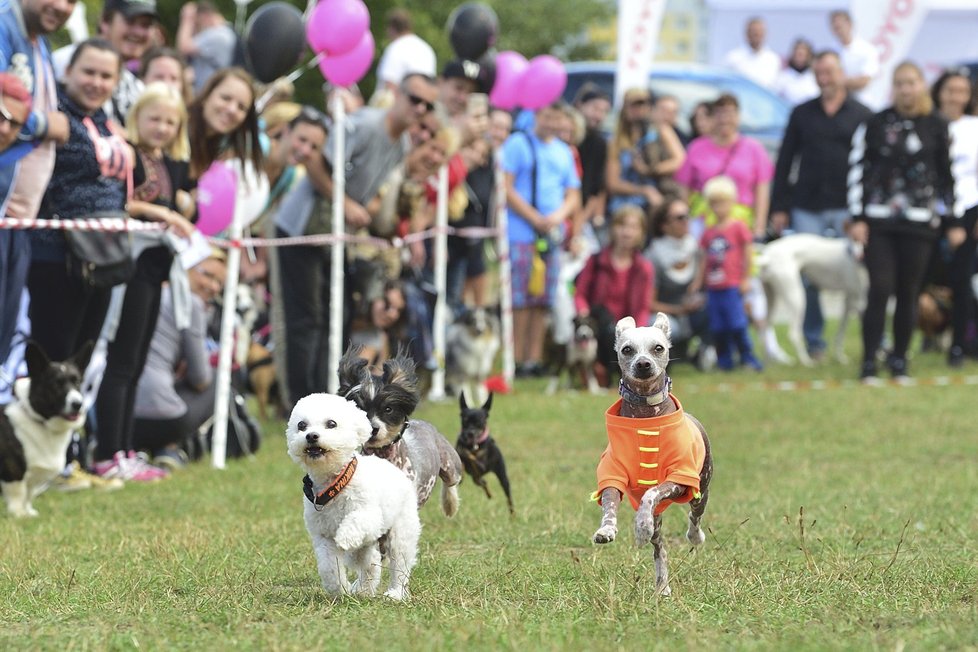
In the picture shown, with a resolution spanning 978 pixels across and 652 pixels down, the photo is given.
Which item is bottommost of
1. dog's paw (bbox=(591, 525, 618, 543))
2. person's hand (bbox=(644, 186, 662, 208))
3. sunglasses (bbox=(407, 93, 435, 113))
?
dog's paw (bbox=(591, 525, 618, 543))

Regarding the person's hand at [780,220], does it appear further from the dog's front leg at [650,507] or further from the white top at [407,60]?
the dog's front leg at [650,507]

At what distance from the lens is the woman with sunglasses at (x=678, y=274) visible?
16219 millimetres

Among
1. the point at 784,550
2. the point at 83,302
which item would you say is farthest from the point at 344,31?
the point at 784,550

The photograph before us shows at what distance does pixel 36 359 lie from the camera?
26.7ft

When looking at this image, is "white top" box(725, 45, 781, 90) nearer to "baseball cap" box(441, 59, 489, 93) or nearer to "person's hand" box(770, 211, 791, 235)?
"person's hand" box(770, 211, 791, 235)

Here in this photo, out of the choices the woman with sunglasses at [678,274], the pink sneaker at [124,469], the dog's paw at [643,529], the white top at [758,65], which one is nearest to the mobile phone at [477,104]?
the woman with sunglasses at [678,274]

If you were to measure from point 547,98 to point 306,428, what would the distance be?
9.90 metres

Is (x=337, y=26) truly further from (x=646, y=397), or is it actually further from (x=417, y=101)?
(x=646, y=397)

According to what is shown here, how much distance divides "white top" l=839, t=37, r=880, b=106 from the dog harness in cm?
1459

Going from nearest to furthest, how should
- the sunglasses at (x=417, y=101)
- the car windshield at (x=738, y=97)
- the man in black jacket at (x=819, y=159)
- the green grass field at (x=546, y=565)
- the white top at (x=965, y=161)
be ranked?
the green grass field at (x=546, y=565) → the sunglasses at (x=417, y=101) → the white top at (x=965, y=161) → the man in black jacket at (x=819, y=159) → the car windshield at (x=738, y=97)

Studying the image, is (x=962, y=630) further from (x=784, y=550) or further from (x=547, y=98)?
(x=547, y=98)

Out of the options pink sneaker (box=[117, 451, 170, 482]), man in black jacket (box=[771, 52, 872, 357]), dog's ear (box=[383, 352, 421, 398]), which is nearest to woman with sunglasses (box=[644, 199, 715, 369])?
man in black jacket (box=[771, 52, 872, 357])

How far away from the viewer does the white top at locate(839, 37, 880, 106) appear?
19594mm

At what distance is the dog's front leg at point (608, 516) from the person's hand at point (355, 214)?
6269mm
